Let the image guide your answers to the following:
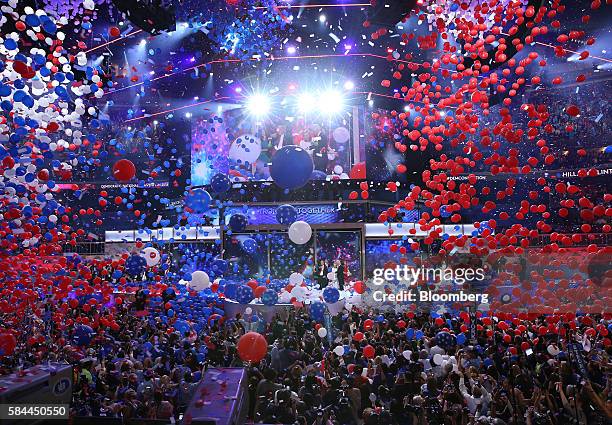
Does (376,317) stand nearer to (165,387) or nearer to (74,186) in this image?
(165,387)

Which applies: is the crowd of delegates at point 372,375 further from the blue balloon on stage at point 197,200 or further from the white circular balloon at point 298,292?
the blue balloon on stage at point 197,200

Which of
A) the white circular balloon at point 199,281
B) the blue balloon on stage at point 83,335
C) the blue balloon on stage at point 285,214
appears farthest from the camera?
the white circular balloon at point 199,281

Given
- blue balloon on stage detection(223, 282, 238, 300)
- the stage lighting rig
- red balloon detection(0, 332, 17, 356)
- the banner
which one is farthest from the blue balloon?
the banner

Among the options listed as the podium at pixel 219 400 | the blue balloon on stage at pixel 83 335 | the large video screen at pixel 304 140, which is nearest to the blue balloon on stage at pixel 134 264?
the blue balloon on stage at pixel 83 335

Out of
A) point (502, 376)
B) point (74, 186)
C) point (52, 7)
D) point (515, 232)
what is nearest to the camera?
point (502, 376)

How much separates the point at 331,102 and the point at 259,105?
2100 millimetres

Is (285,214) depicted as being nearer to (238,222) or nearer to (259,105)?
(238,222)

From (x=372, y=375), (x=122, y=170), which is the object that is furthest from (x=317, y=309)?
(x=122, y=170)

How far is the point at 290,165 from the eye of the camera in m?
4.98

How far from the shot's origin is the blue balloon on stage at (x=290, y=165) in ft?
16.3

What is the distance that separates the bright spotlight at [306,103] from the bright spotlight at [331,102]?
0.84ft

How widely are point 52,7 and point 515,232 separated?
7.21 m

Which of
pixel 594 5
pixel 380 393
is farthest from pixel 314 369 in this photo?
pixel 594 5

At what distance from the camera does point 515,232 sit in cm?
544
